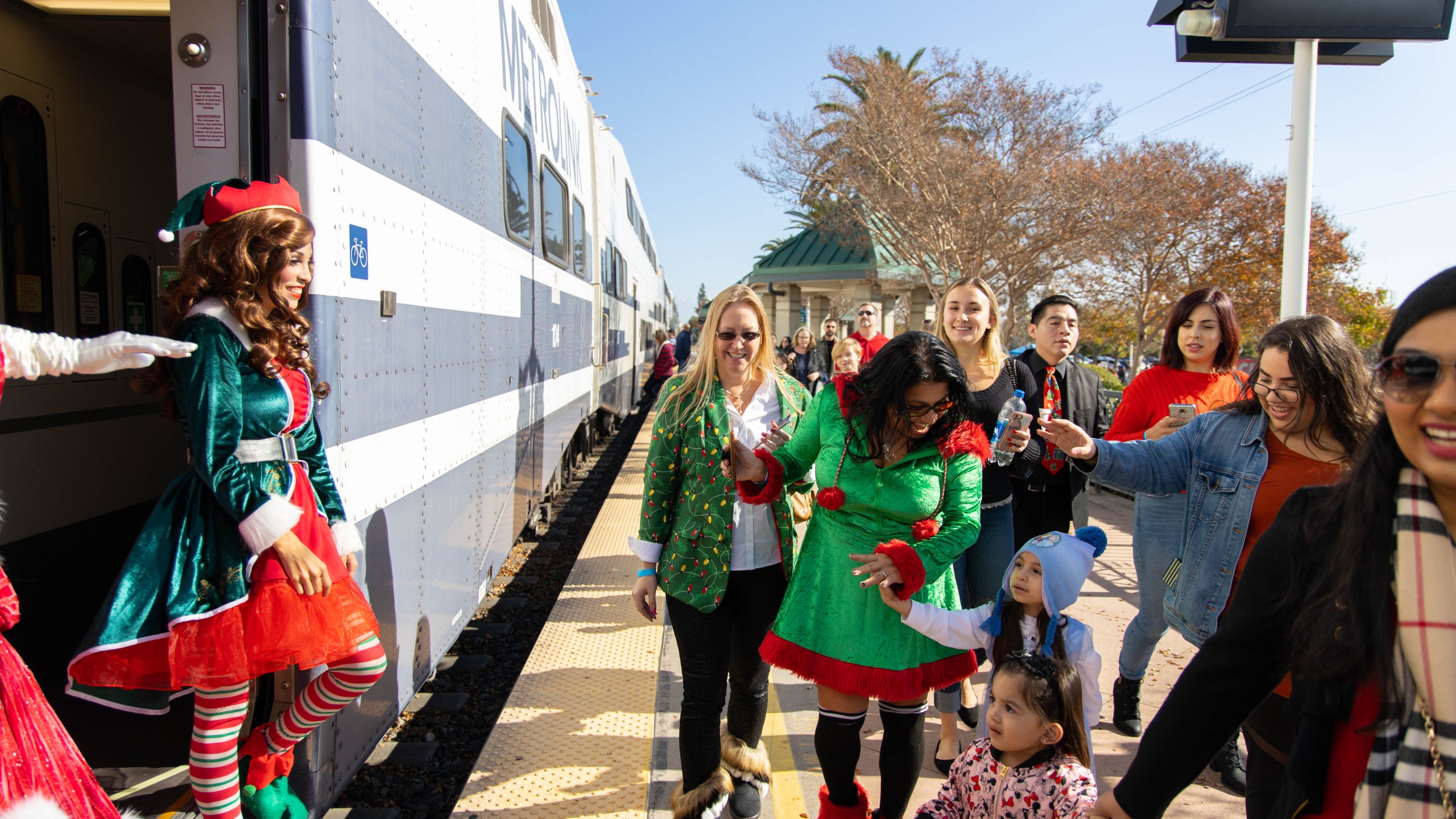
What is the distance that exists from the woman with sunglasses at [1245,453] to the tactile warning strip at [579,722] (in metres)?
1.97

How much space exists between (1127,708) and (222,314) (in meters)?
3.75

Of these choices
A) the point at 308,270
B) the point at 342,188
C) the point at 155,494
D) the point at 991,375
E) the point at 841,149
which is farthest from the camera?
the point at 841,149

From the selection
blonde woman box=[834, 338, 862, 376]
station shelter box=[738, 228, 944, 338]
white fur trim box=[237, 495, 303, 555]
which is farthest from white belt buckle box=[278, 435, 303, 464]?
station shelter box=[738, 228, 944, 338]

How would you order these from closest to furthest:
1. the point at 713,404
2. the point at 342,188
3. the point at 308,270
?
the point at 308,270, the point at 342,188, the point at 713,404

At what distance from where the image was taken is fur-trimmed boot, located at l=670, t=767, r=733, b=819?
2703mm

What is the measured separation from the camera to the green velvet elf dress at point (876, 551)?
8.22 feet

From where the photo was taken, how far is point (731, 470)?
2676 millimetres

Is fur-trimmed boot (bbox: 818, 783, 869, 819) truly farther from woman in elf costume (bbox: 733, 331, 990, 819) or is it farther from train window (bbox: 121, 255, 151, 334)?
train window (bbox: 121, 255, 151, 334)

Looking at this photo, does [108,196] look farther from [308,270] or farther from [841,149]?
[841,149]

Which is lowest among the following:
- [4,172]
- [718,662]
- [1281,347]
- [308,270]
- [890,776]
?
[890,776]

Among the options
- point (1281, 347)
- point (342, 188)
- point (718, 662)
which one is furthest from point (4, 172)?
point (1281, 347)

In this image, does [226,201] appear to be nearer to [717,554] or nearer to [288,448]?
[288,448]

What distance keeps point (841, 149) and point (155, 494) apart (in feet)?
51.2

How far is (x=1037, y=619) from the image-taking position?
101 inches
